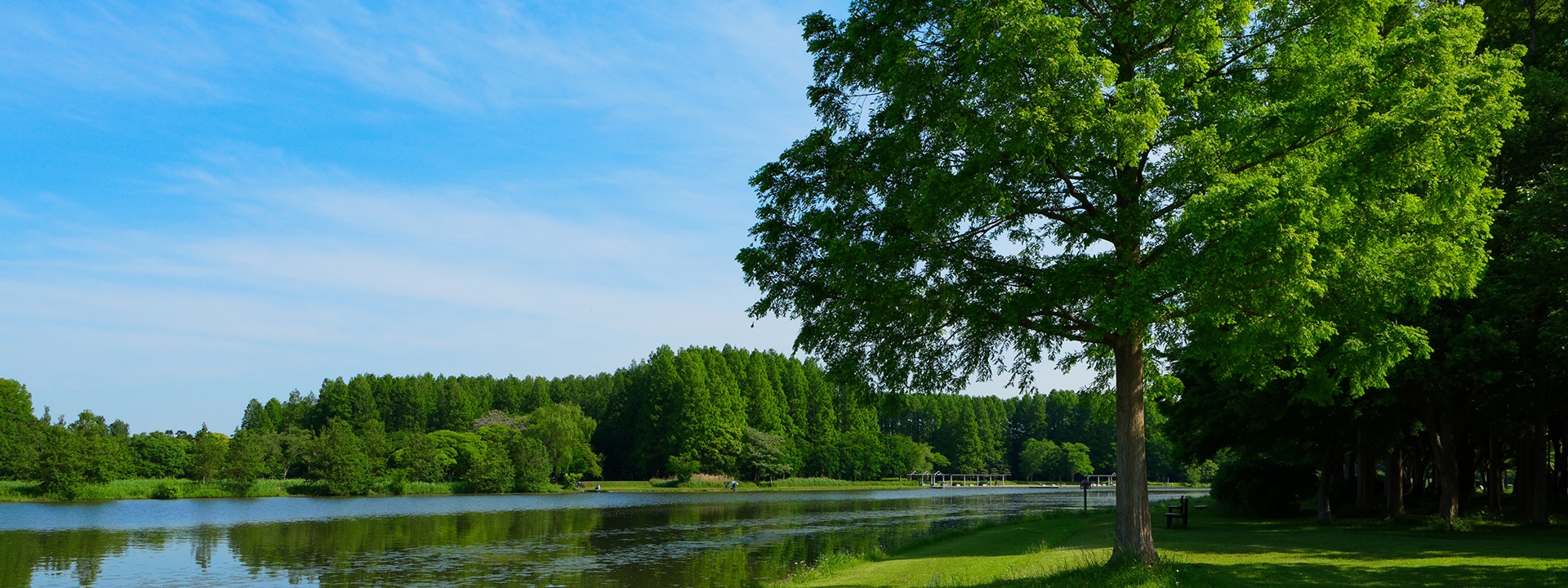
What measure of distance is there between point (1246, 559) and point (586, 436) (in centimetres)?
9618

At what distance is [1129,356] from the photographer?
642 inches

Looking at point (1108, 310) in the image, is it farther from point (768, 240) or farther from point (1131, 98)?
point (768, 240)

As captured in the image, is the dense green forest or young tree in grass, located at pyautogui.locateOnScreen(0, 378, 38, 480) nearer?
young tree in grass, located at pyautogui.locateOnScreen(0, 378, 38, 480)

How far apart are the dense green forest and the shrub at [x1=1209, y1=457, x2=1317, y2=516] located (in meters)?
22.0

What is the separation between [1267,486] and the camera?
120 ft

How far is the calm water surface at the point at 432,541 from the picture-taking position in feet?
85.1

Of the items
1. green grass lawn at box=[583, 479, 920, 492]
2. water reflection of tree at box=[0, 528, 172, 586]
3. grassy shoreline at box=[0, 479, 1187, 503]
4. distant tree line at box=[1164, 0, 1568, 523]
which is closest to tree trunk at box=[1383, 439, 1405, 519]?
distant tree line at box=[1164, 0, 1568, 523]

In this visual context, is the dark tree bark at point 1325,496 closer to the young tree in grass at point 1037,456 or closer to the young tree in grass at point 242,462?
the young tree in grass at point 242,462

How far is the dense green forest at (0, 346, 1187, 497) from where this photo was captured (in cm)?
7769

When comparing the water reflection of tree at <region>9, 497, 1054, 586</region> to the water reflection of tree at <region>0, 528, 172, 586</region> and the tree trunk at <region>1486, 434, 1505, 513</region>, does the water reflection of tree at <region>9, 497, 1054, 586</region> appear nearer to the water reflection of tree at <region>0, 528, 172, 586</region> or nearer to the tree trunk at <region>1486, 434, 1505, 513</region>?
the water reflection of tree at <region>0, 528, 172, 586</region>

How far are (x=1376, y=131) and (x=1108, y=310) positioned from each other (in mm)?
4559

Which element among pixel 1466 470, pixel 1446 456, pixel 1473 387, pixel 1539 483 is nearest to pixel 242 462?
pixel 1446 456

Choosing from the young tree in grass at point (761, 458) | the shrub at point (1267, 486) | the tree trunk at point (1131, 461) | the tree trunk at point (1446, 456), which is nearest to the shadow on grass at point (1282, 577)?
the tree trunk at point (1131, 461)

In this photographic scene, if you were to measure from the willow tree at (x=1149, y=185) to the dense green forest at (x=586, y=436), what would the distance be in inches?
1588
